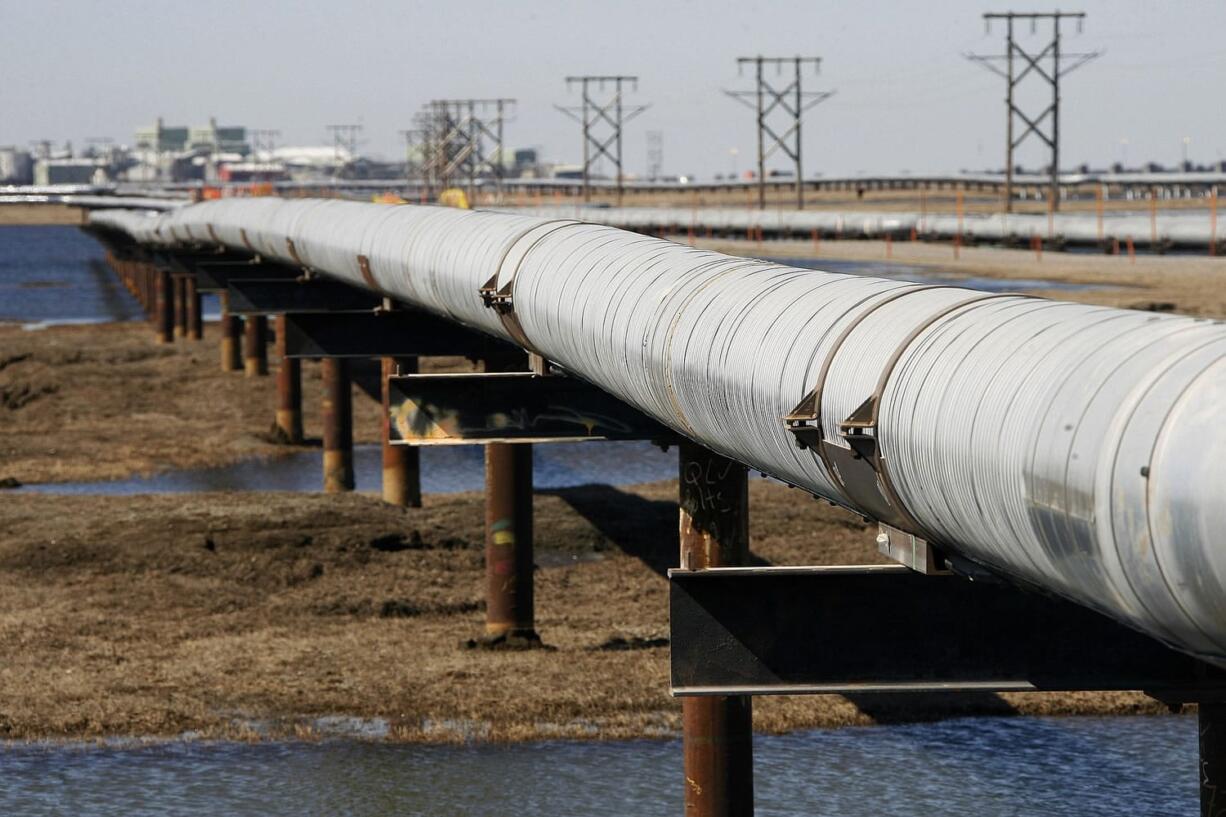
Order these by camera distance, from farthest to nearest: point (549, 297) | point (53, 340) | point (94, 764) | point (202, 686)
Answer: point (53, 340)
point (202, 686)
point (94, 764)
point (549, 297)

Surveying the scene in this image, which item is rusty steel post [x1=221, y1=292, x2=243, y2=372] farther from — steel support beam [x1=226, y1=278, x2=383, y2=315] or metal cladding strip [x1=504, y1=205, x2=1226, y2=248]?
steel support beam [x1=226, y1=278, x2=383, y2=315]

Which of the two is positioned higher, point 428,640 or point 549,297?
point 549,297

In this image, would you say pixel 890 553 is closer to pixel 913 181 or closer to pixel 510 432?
pixel 510 432

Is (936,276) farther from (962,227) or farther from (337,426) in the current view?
(337,426)

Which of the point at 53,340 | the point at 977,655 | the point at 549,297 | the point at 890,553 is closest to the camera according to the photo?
the point at 890,553

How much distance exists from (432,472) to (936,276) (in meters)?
37.4

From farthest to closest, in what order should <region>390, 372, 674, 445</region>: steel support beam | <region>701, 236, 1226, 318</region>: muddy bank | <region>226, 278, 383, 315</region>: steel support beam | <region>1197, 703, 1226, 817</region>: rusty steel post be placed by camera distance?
1. <region>701, 236, 1226, 318</region>: muddy bank
2. <region>226, 278, 383, 315</region>: steel support beam
3. <region>390, 372, 674, 445</region>: steel support beam
4. <region>1197, 703, 1226, 817</region>: rusty steel post

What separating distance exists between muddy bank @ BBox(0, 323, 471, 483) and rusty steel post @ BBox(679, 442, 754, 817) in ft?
71.1

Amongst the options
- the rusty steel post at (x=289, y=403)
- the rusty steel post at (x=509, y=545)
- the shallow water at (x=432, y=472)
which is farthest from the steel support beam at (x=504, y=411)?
the rusty steel post at (x=289, y=403)

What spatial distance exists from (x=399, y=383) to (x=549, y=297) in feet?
9.36

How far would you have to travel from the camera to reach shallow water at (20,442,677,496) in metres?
30.4

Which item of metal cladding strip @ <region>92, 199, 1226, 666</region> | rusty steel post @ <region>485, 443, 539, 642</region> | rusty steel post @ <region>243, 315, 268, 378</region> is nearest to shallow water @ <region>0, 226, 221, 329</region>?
rusty steel post @ <region>243, 315, 268, 378</region>

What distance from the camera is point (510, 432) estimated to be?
1488 cm

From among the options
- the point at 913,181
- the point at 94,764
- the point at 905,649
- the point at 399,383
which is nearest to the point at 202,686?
the point at 94,764
